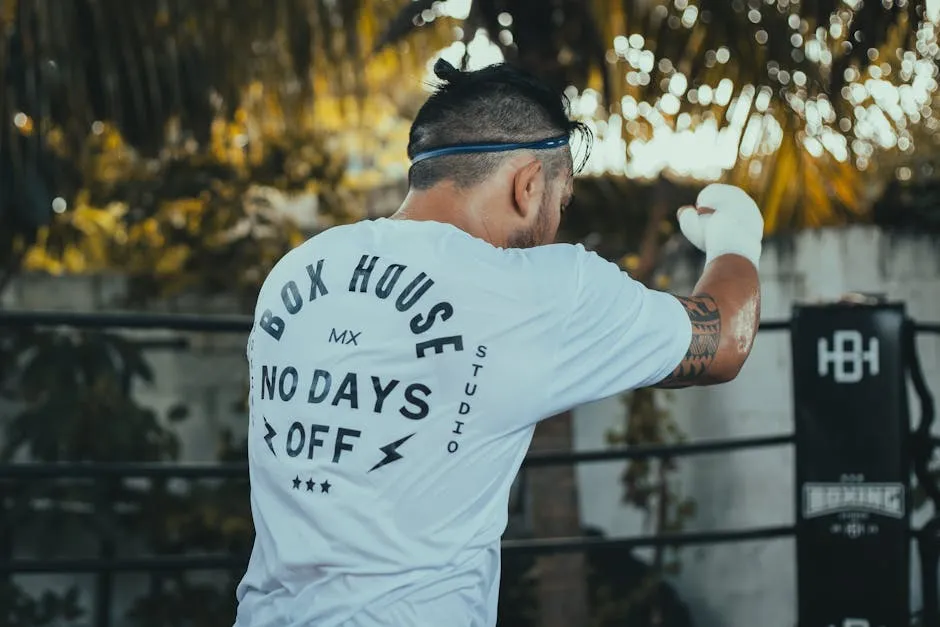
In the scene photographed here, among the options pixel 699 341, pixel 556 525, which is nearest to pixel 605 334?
pixel 699 341

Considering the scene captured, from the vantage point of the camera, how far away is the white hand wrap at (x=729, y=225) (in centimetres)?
178

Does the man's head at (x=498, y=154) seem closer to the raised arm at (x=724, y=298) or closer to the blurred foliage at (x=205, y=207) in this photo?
the raised arm at (x=724, y=298)

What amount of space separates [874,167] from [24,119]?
306cm

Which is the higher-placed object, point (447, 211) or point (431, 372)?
point (447, 211)

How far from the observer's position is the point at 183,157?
4.98 m

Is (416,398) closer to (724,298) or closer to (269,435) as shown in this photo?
(269,435)

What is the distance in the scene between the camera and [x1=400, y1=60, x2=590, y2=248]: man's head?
1634 millimetres

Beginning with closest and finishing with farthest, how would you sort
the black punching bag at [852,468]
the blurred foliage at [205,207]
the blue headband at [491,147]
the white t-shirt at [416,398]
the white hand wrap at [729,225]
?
the white t-shirt at [416,398]
the blue headband at [491,147]
the white hand wrap at [729,225]
the black punching bag at [852,468]
the blurred foliage at [205,207]

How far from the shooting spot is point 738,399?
16.6 feet

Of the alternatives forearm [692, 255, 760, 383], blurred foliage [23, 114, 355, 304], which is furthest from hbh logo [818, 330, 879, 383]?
blurred foliage [23, 114, 355, 304]

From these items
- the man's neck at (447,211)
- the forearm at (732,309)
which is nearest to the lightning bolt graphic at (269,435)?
the man's neck at (447,211)

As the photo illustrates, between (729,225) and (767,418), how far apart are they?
327 cm

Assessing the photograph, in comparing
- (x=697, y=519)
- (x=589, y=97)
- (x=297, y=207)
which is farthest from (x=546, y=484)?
(x=297, y=207)

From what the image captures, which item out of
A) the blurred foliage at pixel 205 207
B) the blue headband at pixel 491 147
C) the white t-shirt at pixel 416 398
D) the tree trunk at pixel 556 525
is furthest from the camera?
the blurred foliage at pixel 205 207
